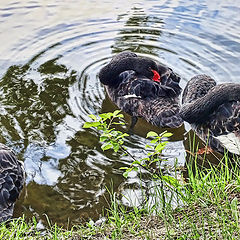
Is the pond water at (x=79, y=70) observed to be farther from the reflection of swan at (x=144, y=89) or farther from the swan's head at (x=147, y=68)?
the swan's head at (x=147, y=68)

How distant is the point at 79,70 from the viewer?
24.6 feet

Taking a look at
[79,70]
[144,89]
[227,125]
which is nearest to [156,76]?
[144,89]

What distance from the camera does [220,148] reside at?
5.59 metres

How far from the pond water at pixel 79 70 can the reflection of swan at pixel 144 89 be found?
0.20 meters

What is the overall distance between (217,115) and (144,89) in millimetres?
1183

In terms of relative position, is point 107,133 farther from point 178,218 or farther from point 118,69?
point 118,69

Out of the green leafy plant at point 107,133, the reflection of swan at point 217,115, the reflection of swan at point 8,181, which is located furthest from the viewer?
the reflection of swan at point 217,115

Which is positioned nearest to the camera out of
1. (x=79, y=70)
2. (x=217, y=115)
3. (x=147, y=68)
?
(x=217, y=115)

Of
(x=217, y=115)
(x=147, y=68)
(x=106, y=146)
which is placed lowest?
(x=217, y=115)

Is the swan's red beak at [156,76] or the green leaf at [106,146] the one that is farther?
the swan's red beak at [156,76]

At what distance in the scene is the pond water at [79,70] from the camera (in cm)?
536

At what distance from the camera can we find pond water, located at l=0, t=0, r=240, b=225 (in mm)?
5359

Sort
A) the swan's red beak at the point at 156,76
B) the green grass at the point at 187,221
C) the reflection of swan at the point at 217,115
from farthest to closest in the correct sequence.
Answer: the swan's red beak at the point at 156,76 → the reflection of swan at the point at 217,115 → the green grass at the point at 187,221

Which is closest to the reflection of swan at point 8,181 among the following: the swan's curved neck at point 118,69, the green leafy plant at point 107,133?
the green leafy plant at point 107,133
